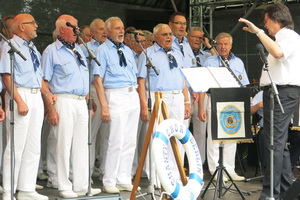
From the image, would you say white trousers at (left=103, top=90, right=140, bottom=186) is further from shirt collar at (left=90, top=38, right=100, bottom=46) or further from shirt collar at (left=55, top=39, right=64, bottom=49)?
shirt collar at (left=90, top=38, right=100, bottom=46)

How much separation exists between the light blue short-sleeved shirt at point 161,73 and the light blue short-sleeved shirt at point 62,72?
1.07 meters

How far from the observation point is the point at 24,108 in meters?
6.41

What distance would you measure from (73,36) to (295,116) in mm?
2531

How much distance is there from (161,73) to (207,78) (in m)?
0.95

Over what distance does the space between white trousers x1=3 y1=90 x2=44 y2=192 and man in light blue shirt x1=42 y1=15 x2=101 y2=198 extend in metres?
0.20

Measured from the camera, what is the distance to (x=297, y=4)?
1048 centimetres

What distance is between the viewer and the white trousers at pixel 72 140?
22.7 ft

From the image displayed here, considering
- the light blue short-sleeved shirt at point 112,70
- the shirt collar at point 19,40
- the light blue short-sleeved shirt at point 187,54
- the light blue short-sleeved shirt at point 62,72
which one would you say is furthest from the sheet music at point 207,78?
the shirt collar at point 19,40

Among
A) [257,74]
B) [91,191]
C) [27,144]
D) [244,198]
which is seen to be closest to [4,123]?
[27,144]

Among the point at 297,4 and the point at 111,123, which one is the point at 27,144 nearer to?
the point at 111,123

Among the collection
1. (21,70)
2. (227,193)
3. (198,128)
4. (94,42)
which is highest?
(94,42)

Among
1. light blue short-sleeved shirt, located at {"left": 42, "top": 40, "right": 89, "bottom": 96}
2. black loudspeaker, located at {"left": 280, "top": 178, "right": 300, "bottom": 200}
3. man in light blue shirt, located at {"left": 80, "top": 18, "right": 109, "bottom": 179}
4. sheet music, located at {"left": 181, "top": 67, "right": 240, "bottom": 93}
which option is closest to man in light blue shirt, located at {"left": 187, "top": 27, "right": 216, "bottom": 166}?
man in light blue shirt, located at {"left": 80, "top": 18, "right": 109, "bottom": 179}

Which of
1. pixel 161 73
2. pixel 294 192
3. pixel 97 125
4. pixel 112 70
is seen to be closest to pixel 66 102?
pixel 112 70

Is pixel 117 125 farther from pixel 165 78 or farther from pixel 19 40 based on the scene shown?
pixel 19 40
